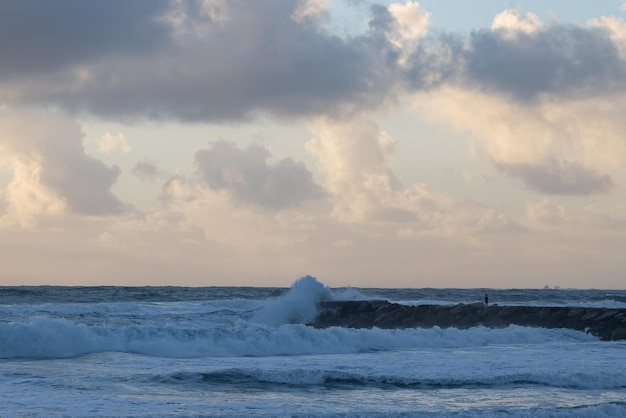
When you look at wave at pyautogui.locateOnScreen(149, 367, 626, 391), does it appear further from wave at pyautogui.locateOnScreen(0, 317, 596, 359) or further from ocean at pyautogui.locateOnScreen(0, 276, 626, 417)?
wave at pyautogui.locateOnScreen(0, 317, 596, 359)

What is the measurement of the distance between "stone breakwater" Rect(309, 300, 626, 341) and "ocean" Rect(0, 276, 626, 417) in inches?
54.8

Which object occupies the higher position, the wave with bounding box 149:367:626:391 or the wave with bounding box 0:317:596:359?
the wave with bounding box 0:317:596:359

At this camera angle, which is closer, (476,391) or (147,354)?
(476,391)

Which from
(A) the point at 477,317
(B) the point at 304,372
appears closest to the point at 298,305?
(A) the point at 477,317

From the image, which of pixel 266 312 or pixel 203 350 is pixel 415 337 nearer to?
pixel 203 350

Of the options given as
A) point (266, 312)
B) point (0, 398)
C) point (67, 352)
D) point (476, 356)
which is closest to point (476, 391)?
point (476, 356)

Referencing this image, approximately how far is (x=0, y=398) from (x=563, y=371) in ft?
44.9

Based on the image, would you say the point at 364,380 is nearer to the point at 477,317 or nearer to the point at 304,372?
the point at 304,372

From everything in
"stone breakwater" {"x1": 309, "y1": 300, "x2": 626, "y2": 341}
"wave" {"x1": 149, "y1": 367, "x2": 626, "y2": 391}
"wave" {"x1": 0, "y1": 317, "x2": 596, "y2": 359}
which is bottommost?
"wave" {"x1": 149, "y1": 367, "x2": 626, "y2": 391}

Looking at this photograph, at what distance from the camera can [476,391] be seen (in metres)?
20.3

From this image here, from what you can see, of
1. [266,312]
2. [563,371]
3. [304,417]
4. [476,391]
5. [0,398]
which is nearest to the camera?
[304,417]

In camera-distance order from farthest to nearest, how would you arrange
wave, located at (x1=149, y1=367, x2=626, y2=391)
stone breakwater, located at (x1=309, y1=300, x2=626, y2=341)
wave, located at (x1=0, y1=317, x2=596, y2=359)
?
stone breakwater, located at (x1=309, y1=300, x2=626, y2=341)
wave, located at (x1=0, y1=317, x2=596, y2=359)
wave, located at (x1=149, y1=367, x2=626, y2=391)

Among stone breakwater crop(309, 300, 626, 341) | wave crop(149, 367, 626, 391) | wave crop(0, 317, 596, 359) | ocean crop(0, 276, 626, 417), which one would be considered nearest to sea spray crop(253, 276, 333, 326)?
stone breakwater crop(309, 300, 626, 341)

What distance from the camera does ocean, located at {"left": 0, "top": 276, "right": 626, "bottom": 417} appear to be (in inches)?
709
